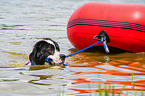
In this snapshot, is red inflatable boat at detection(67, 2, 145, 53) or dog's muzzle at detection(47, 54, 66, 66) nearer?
dog's muzzle at detection(47, 54, 66, 66)

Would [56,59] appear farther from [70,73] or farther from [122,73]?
[122,73]

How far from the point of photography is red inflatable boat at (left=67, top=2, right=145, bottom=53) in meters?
6.06

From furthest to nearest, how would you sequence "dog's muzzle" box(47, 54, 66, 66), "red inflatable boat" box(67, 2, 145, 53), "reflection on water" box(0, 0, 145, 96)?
"red inflatable boat" box(67, 2, 145, 53) → "dog's muzzle" box(47, 54, 66, 66) → "reflection on water" box(0, 0, 145, 96)

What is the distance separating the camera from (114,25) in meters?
6.11

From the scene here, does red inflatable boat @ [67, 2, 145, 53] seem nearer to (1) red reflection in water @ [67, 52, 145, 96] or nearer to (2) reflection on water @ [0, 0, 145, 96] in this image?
(2) reflection on water @ [0, 0, 145, 96]

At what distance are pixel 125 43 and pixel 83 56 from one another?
0.90 meters

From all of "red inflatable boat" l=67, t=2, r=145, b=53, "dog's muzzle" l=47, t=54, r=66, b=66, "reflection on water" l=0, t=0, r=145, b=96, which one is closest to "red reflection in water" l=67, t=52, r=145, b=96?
"reflection on water" l=0, t=0, r=145, b=96

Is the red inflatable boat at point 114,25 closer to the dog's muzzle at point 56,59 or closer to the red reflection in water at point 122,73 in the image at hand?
the red reflection in water at point 122,73

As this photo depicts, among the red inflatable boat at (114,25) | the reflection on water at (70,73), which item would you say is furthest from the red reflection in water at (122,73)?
the red inflatable boat at (114,25)

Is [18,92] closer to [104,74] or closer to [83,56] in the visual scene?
[104,74]

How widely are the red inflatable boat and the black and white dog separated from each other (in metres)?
1.37

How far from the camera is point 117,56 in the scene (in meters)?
6.30

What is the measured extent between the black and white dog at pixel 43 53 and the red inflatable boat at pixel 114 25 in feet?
4.51

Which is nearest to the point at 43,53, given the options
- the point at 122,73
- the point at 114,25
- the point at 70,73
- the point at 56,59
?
the point at 56,59
